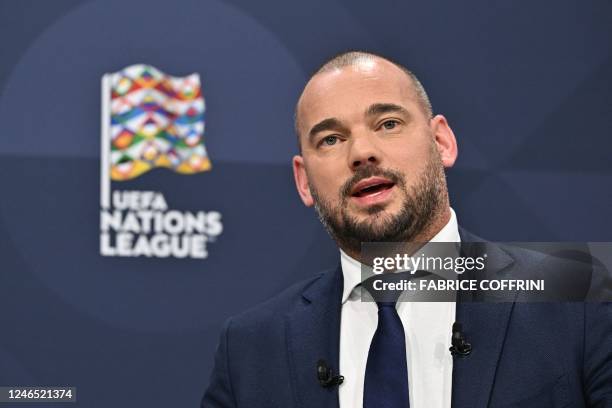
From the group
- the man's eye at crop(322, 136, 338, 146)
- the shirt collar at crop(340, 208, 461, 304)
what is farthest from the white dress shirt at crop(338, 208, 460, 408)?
the man's eye at crop(322, 136, 338, 146)

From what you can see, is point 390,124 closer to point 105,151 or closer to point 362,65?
point 362,65

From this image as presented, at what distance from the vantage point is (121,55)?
3080 mm

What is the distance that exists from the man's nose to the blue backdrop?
0.97 m

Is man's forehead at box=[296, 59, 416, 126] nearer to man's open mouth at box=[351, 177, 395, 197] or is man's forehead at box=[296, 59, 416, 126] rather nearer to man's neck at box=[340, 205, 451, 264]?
Result: man's open mouth at box=[351, 177, 395, 197]

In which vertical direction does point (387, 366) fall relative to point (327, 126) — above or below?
below

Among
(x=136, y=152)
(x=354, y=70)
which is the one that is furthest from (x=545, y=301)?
(x=136, y=152)

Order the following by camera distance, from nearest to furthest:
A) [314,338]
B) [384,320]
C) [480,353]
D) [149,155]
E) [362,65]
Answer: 1. [480,353]
2. [384,320]
3. [314,338]
4. [362,65]
5. [149,155]

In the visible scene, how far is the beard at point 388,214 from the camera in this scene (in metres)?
2.03

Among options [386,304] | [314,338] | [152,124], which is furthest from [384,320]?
[152,124]

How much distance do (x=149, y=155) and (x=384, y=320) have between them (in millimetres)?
1345

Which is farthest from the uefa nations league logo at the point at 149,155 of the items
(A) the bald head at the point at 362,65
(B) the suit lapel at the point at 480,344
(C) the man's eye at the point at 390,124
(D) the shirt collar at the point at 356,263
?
(B) the suit lapel at the point at 480,344

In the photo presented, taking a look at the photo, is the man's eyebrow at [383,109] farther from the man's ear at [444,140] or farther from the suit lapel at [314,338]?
the suit lapel at [314,338]

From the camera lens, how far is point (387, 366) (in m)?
1.93

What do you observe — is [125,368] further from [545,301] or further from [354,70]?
[545,301]
